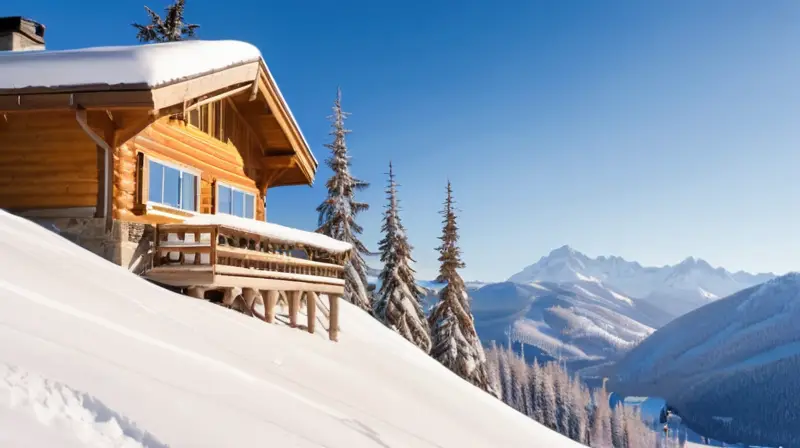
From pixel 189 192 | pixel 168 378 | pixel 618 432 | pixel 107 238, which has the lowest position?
pixel 618 432

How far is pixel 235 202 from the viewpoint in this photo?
18547 millimetres

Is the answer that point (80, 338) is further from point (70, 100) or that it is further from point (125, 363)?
point (70, 100)

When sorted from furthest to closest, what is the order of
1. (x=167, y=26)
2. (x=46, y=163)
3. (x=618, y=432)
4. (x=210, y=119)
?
(x=618, y=432)
(x=167, y=26)
(x=210, y=119)
(x=46, y=163)

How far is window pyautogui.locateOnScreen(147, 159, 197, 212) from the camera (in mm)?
14328

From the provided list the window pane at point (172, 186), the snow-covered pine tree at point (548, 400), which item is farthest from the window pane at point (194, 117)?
the snow-covered pine tree at point (548, 400)

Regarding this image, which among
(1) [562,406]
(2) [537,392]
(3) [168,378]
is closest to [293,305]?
(3) [168,378]

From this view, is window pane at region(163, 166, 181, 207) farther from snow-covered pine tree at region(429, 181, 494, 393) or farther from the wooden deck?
snow-covered pine tree at region(429, 181, 494, 393)

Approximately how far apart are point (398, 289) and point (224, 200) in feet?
54.7

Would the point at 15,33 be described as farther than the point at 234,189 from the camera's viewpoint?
No

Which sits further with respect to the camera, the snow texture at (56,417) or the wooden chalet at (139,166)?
the wooden chalet at (139,166)

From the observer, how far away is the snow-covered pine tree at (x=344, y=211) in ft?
105

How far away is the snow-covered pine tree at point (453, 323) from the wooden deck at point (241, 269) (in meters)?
17.1

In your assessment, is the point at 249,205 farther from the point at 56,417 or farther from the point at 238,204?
the point at 56,417

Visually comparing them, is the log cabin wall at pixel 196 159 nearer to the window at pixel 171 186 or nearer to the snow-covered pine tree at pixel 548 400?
the window at pixel 171 186
